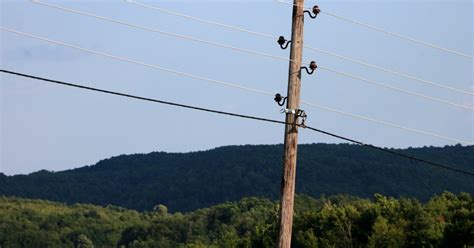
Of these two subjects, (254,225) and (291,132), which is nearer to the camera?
(291,132)

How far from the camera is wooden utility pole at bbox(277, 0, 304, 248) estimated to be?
22.3m

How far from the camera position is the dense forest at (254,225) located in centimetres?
8406

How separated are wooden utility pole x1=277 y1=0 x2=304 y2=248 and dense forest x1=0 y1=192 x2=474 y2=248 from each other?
162 feet

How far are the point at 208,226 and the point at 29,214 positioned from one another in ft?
105

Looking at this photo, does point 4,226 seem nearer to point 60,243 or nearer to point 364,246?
point 60,243

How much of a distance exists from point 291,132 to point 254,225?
126661mm

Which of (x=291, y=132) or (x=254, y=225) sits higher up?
(x=254, y=225)

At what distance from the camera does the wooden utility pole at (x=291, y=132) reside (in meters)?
22.3

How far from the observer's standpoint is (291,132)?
2252cm

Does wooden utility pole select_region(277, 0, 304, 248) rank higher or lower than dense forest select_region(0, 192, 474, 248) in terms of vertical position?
lower

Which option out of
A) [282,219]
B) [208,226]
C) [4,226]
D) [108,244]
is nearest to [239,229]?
[208,226]

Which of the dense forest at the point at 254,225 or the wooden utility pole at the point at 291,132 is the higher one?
the dense forest at the point at 254,225

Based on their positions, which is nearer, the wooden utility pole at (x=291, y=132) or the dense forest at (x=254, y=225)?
the wooden utility pole at (x=291, y=132)

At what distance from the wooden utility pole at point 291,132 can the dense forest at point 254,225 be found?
1950 inches
